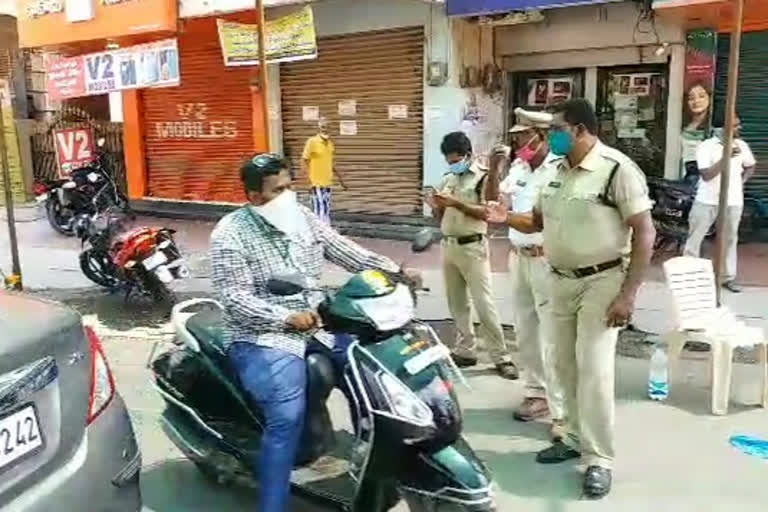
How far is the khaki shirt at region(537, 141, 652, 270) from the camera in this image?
3.48 m

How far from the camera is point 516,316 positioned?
4766 mm

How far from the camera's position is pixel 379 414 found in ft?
9.09

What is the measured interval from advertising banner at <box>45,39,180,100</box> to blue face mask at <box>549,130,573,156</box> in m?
9.01

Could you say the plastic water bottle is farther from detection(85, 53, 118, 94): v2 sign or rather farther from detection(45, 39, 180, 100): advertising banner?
detection(85, 53, 118, 94): v2 sign

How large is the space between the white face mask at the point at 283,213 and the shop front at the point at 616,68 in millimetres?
8000

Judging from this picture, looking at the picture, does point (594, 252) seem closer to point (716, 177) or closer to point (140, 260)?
point (716, 177)

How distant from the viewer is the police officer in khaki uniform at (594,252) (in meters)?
3.49

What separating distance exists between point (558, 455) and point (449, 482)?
1.49 m

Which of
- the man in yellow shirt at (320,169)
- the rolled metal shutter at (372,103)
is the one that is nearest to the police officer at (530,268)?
the man in yellow shirt at (320,169)

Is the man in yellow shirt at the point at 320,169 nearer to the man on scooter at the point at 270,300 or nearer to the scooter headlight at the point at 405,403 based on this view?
the man on scooter at the point at 270,300

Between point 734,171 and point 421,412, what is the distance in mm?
6181

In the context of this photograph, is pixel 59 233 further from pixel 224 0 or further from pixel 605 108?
pixel 605 108

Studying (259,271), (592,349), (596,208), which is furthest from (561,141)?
(259,271)

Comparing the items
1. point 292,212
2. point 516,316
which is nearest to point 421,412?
point 292,212
